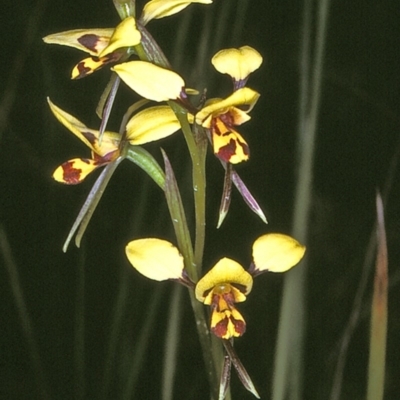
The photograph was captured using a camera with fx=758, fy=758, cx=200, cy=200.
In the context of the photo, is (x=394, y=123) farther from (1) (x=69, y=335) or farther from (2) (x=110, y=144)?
(2) (x=110, y=144)

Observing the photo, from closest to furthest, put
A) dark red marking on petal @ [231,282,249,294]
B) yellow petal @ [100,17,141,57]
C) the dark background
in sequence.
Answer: yellow petal @ [100,17,141,57] < dark red marking on petal @ [231,282,249,294] < the dark background

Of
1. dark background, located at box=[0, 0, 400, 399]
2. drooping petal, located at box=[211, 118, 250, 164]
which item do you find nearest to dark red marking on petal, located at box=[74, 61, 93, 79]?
drooping petal, located at box=[211, 118, 250, 164]

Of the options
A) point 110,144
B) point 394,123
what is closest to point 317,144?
point 394,123

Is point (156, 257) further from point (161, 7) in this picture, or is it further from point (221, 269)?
point (161, 7)

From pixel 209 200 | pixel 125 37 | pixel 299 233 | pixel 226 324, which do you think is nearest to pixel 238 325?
pixel 226 324

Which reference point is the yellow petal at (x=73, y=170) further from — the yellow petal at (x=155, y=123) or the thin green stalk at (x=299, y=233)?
the thin green stalk at (x=299, y=233)

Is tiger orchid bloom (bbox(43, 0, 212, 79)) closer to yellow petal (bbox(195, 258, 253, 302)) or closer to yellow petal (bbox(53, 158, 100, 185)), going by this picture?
yellow petal (bbox(53, 158, 100, 185))

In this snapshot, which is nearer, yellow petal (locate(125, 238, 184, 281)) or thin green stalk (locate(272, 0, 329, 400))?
yellow petal (locate(125, 238, 184, 281))
